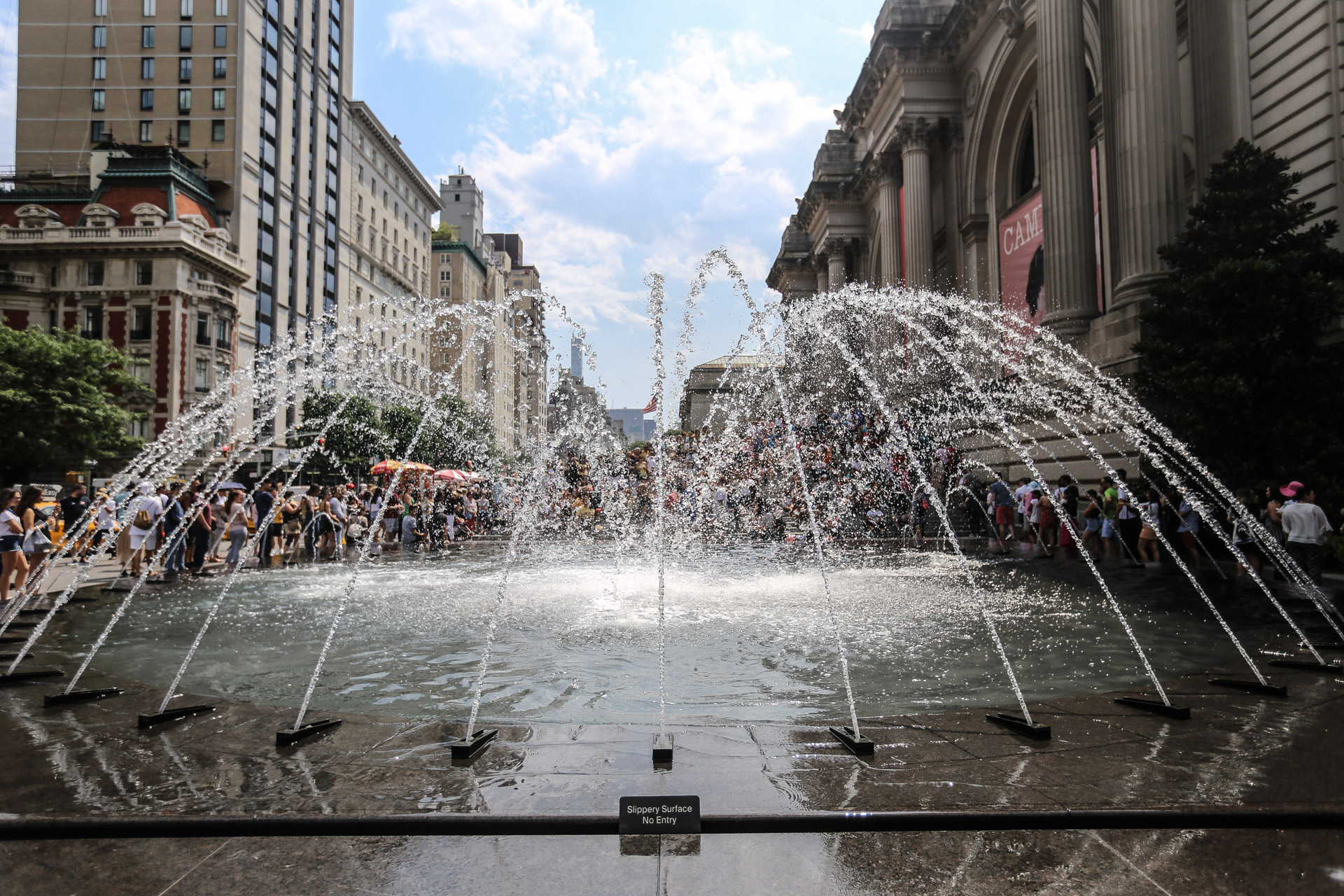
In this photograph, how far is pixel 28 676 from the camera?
661cm

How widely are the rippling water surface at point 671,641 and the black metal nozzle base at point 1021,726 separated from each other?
22.3 inches

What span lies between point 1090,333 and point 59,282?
6005 centimetres

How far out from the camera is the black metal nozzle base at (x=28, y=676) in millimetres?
6469

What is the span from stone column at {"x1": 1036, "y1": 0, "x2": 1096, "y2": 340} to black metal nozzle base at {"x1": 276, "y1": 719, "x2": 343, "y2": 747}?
65.2 feet

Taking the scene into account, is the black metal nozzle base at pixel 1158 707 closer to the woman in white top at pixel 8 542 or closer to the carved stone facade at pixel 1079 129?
the woman in white top at pixel 8 542

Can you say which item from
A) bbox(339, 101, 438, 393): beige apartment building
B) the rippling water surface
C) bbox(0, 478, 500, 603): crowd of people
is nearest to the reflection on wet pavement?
the rippling water surface

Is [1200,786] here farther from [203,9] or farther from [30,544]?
[203,9]

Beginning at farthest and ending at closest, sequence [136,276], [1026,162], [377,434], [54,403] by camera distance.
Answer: [377,434]
[136,276]
[54,403]
[1026,162]

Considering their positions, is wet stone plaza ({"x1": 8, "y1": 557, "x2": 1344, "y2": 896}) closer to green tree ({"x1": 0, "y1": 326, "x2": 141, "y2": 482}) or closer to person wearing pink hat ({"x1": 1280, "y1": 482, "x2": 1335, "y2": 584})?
person wearing pink hat ({"x1": 1280, "y1": 482, "x2": 1335, "y2": 584})

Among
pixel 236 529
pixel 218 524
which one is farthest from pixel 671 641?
pixel 218 524

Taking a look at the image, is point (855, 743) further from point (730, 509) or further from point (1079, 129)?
point (730, 509)

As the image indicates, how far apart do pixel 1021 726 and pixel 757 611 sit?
16.4 feet

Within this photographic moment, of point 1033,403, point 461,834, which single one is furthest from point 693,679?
point 1033,403

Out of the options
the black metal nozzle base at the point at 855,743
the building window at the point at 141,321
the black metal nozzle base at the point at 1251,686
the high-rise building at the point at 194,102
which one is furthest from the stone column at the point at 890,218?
the building window at the point at 141,321
